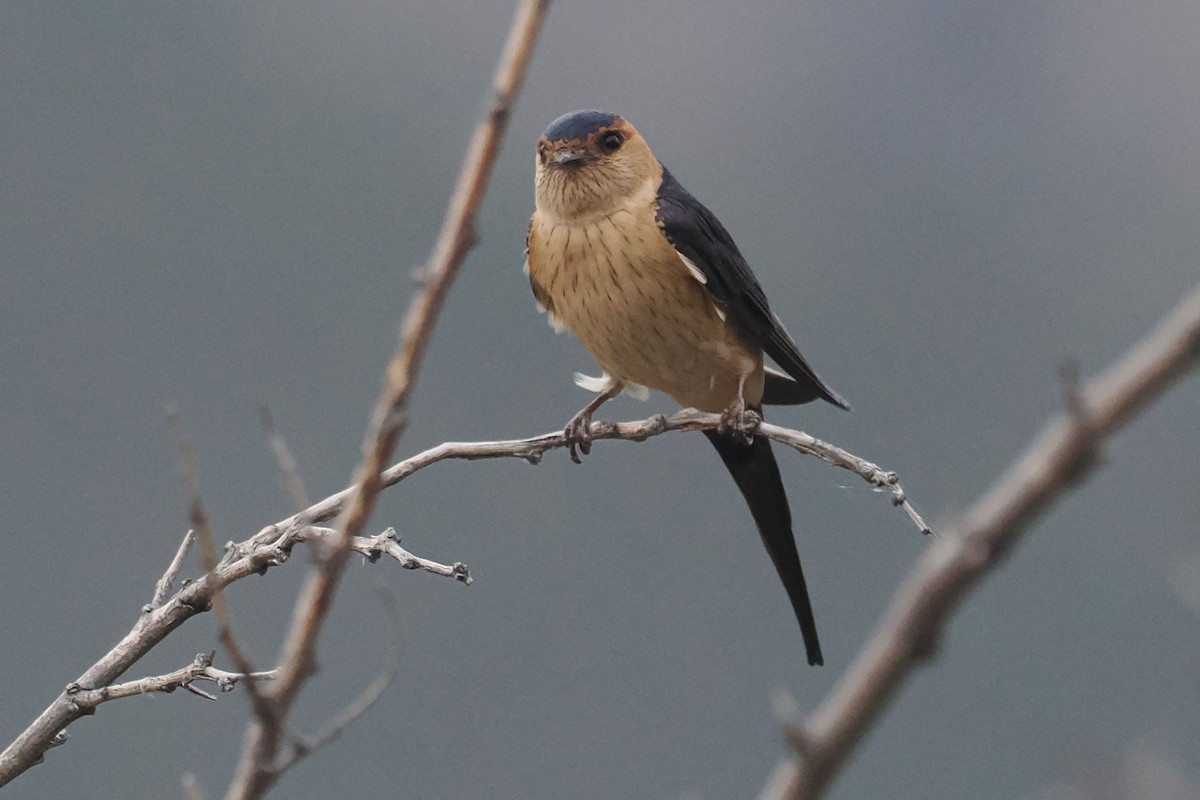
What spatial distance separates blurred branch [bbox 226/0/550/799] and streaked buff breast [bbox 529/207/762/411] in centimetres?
300

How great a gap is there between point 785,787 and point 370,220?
2287 inches

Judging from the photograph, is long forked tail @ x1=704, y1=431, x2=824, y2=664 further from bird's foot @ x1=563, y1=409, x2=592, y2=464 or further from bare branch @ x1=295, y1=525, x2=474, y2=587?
bare branch @ x1=295, y1=525, x2=474, y2=587

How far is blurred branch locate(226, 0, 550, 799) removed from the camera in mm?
605

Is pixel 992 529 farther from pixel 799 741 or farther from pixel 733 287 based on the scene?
pixel 733 287

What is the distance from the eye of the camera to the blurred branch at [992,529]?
1.45 feet

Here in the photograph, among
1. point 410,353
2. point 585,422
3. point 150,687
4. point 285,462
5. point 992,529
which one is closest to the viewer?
point 992,529

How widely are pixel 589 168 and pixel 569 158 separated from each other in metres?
0.07

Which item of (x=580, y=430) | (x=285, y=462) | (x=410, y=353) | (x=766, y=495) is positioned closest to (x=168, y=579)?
(x=285, y=462)

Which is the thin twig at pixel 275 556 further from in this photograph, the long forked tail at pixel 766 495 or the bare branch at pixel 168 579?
the long forked tail at pixel 766 495

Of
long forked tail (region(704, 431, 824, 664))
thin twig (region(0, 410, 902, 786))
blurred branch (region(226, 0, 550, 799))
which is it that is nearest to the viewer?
blurred branch (region(226, 0, 550, 799))

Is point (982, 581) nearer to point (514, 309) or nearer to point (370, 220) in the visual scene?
point (514, 309)

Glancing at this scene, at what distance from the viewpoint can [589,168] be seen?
3812 millimetres

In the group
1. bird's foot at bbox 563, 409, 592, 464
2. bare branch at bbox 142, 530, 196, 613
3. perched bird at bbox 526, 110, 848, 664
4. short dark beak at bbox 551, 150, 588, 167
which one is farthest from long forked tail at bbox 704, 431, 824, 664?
bare branch at bbox 142, 530, 196, 613

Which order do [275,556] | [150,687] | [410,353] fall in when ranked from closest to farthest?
[410,353], [150,687], [275,556]
